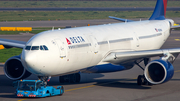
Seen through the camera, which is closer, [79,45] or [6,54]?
[79,45]

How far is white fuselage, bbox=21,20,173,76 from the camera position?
20203 millimetres

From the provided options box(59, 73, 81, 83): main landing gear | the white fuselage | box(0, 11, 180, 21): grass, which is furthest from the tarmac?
box(0, 11, 180, 21): grass

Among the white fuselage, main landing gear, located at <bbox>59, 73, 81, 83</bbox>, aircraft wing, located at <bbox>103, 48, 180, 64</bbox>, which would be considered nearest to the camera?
the white fuselage

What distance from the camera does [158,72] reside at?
2353 centimetres

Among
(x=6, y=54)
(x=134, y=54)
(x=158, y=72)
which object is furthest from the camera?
(x=6, y=54)

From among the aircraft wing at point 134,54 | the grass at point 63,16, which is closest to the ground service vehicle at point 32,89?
the aircraft wing at point 134,54

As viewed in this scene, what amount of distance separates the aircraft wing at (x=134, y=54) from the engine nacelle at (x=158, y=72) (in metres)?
1.37

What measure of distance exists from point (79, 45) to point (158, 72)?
599 cm

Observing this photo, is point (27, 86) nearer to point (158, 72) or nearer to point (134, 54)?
point (134, 54)

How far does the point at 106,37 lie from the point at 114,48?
1.12 meters

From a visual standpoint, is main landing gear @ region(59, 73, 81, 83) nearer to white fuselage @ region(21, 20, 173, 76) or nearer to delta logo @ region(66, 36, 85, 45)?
white fuselage @ region(21, 20, 173, 76)

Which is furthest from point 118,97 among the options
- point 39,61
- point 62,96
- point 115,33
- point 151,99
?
point 115,33

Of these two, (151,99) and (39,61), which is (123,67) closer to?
(151,99)

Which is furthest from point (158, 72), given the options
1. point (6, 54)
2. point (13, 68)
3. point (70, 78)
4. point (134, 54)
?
point (6, 54)
